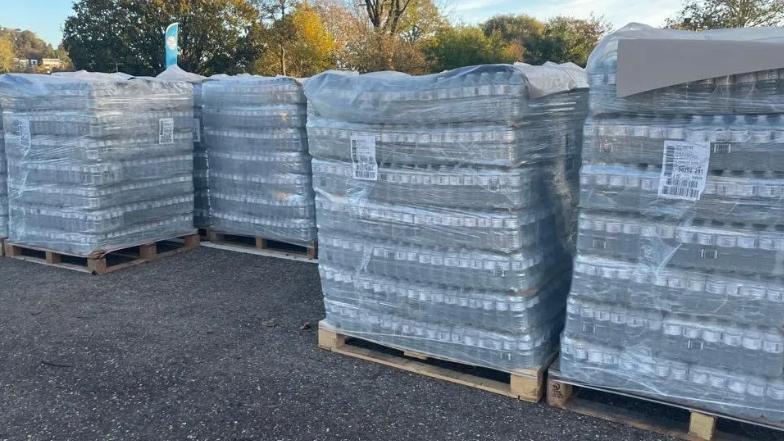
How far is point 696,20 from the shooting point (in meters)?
28.6

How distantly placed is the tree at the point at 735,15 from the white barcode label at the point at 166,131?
85.2ft

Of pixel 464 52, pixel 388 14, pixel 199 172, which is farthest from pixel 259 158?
pixel 388 14

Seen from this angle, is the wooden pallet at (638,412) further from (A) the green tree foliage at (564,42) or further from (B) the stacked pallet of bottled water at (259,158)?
(A) the green tree foliage at (564,42)

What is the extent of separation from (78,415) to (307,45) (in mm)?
26790

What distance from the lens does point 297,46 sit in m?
28.6

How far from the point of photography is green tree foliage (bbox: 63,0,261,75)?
82.4ft

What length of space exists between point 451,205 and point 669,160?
4.09 ft

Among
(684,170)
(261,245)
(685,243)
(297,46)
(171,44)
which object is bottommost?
(261,245)

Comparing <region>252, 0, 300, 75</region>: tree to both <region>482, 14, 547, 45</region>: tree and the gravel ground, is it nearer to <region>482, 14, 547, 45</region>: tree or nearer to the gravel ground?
<region>482, 14, 547, 45</region>: tree

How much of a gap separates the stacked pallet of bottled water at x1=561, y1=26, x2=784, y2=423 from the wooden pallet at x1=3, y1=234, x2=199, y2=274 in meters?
4.98

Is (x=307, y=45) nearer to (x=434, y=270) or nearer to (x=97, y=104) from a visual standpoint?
(x=97, y=104)

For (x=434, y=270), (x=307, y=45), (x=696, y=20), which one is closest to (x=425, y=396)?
(x=434, y=270)

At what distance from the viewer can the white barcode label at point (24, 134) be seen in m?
6.49

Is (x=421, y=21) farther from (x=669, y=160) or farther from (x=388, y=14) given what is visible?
(x=669, y=160)
